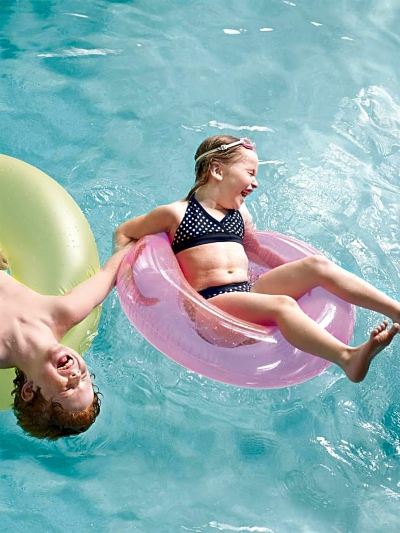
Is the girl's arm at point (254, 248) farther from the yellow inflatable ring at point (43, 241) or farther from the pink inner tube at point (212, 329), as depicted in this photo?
the yellow inflatable ring at point (43, 241)

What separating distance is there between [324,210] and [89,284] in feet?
6.70

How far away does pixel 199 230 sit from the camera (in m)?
4.59

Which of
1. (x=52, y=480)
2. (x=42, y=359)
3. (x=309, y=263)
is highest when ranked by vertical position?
(x=309, y=263)

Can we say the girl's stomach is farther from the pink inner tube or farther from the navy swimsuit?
the pink inner tube

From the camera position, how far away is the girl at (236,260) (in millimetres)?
4117

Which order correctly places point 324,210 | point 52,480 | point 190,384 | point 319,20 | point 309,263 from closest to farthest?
point 309,263 < point 52,480 < point 190,384 < point 324,210 < point 319,20

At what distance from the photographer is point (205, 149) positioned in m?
4.79

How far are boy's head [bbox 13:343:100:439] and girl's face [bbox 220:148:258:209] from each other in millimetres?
1160

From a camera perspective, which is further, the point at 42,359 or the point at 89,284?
the point at 89,284

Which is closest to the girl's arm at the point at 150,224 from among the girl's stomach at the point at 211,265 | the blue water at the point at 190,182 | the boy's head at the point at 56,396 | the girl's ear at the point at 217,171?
the girl's stomach at the point at 211,265

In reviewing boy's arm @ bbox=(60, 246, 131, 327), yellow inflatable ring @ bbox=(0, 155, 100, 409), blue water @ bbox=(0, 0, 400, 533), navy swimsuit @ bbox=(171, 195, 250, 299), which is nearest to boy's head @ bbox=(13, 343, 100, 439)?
boy's arm @ bbox=(60, 246, 131, 327)

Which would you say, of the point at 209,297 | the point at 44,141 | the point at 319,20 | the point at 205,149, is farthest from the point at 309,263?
the point at 319,20

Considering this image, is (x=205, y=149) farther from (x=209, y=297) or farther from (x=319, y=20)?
(x=319, y=20)

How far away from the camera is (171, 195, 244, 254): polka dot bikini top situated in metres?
4.59
